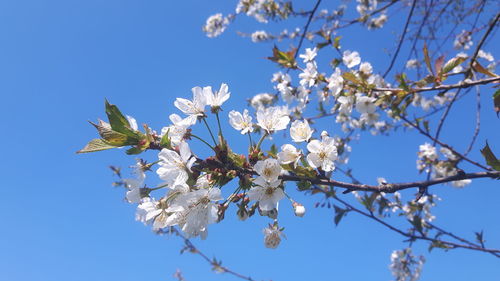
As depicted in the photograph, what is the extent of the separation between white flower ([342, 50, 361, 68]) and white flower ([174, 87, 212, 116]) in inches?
86.8

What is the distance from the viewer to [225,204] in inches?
50.3

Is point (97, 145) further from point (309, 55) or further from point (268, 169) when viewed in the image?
point (309, 55)

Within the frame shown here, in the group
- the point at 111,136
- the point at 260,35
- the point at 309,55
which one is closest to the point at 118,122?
the point at 111,136

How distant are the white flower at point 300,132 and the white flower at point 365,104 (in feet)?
3.90

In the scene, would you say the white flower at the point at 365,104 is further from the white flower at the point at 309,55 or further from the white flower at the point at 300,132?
the white flower at the point at 300,132

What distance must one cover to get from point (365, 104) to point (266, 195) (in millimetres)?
1812

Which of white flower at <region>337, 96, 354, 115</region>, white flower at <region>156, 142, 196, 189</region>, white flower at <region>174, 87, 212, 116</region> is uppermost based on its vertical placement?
white flower at <region>337, 96, 354, 115</region>

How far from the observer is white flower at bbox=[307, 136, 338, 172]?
132cm

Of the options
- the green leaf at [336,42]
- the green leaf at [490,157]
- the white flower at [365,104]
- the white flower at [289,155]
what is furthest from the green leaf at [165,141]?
the green leaf at [336,42]

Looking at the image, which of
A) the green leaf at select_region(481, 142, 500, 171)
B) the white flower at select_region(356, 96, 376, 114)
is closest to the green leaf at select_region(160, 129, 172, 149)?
the green leaf at select_region(481, 142, 500, 171)

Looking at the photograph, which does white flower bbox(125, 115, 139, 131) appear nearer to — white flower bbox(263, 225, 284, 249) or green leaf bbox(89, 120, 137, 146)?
green leaf bbox(89, 120, 137, 146)

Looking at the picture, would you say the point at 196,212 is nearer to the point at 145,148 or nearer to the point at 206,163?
the point at 206,163

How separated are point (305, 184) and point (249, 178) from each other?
0.21 metres

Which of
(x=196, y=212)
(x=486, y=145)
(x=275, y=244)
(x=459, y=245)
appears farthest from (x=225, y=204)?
(x=459, y=245)
